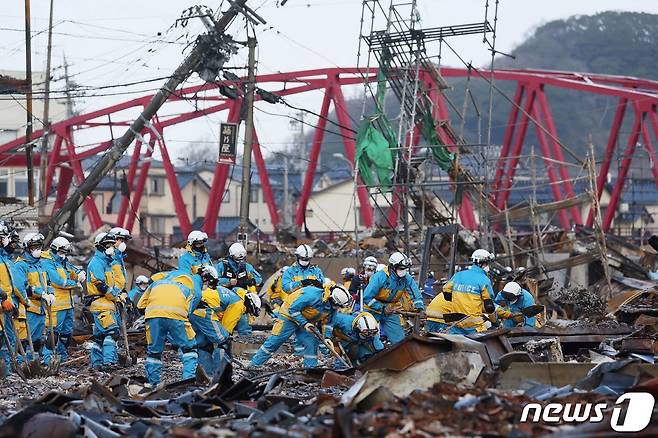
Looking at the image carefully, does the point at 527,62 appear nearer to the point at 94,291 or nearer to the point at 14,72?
the point at 14,72

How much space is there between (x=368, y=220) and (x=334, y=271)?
11.3m

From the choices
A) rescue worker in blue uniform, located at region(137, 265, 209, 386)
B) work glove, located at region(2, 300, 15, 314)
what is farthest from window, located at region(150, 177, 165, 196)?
rescue worker in blue uniform, located at region(137, 265, 209, 386)

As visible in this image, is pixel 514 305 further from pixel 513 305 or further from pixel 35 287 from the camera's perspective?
pixel 35 287

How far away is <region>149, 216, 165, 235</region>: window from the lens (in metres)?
86.0

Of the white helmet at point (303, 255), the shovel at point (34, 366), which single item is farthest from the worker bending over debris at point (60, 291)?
the white helmet at point (303, 255)

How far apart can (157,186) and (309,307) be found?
72005 millimetres

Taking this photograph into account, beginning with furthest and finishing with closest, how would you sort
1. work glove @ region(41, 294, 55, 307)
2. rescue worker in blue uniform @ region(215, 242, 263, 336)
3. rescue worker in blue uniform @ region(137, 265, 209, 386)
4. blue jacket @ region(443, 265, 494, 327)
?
rescue worker in blue uniform @ region(215, 242, 263, 336) → work glove @ region(41, 294, 55, 307) → blue jacket @ region(443, 265, 494, 327) → rescue worker in blue uniform @ region(137, 265, 209, 386)

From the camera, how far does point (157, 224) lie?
86.5 meters

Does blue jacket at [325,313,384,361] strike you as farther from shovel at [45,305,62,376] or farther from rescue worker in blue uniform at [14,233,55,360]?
rescue worker in blue uniform at [14,233,55,360]

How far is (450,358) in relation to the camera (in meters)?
12.8

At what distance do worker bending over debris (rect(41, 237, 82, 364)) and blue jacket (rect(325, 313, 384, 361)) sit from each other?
16.1ft

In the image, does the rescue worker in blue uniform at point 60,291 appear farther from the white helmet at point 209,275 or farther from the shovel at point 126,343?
the white helmet at point 209,275

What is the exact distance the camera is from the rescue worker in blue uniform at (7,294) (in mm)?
16828

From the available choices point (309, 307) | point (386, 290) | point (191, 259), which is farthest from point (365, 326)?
point (191, 259)
